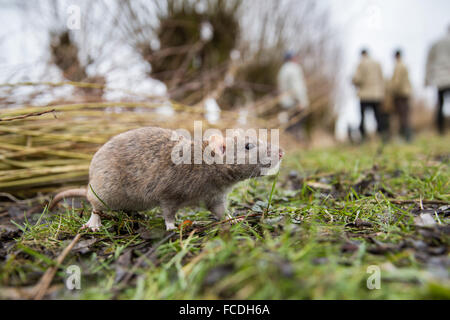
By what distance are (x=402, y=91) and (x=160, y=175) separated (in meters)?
9.29

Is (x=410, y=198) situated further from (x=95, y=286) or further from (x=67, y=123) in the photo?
(x=67, y=123)

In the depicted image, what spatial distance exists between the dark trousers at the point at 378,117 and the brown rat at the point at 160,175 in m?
7.97

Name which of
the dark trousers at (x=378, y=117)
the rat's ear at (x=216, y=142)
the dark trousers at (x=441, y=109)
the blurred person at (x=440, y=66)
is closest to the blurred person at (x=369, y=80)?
the dark trousers at (x=378, y=117)

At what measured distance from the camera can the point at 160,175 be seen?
2.52 metres

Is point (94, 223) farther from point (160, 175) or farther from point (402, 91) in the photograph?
point (402, 91)

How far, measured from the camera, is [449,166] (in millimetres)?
3672

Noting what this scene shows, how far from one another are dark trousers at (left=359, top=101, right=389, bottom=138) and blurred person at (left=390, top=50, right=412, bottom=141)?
461mm

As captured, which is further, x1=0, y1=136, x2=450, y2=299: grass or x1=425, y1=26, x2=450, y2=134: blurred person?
x1=425, y1=26, x2=450, y2=134: blurred person

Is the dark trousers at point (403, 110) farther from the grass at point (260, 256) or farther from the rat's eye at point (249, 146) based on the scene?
the rat's eye at point (249, 146)

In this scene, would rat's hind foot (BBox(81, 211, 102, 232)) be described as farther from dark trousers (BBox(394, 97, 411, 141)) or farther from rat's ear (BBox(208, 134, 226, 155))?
dark trousers (BBox(394, 97, 411, 141))

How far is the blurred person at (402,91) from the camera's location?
9.20 metres

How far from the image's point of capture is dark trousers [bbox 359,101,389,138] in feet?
A: 30.9

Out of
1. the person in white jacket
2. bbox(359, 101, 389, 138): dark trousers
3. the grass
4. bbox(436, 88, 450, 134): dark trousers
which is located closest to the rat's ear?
the grass
